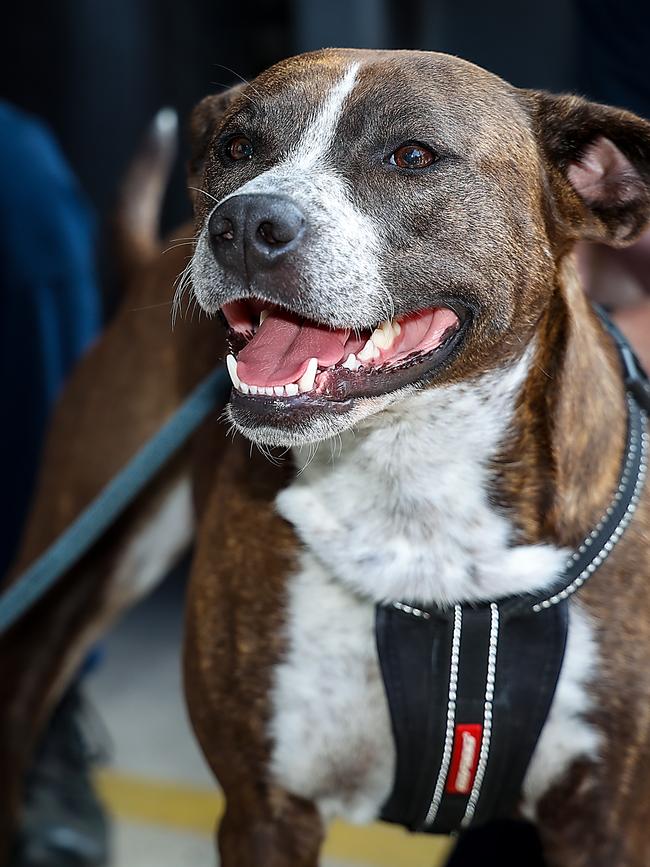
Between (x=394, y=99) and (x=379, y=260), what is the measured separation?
27 centimetres

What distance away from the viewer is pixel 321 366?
193 cm

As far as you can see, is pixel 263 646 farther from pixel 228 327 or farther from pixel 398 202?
pixel 398 202

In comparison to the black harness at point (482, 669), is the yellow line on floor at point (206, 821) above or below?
below

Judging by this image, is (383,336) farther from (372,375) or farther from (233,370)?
(233,370)

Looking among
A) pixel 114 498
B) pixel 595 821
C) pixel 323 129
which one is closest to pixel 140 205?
pixel 114 498

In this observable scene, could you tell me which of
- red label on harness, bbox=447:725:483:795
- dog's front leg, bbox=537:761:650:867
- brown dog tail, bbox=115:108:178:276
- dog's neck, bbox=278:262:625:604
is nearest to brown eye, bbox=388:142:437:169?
dog's neck, bbox=278:262:625:604

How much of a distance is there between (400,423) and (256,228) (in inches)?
17.5

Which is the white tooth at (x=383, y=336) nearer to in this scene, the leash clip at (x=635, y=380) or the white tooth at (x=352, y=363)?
the white tooth at (x=352, y=363)

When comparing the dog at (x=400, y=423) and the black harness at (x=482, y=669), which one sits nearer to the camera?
the dog at (x=400, y=423)

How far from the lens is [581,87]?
10.4 ft

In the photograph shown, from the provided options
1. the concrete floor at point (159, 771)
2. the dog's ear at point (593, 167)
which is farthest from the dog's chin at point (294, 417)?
the concrete floor at point (159, 771)

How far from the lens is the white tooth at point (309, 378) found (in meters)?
1.87

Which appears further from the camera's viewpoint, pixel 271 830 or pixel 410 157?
pixel 271 830

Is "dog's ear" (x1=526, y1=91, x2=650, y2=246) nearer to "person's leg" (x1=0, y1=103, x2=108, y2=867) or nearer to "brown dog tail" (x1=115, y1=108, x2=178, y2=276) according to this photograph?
"brown dog tail" (x1=115, y1=108, x2=178, y2=276)
